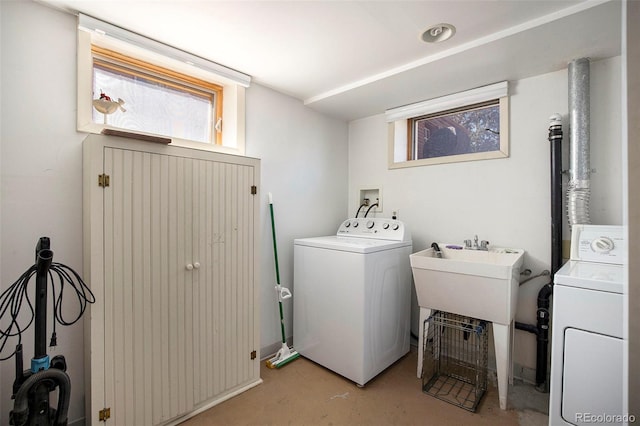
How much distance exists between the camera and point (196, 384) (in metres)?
1.79

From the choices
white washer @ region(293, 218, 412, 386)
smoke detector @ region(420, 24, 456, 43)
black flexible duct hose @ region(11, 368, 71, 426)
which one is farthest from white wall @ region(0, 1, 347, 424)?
smoke detector @ region(420, 24, 456, 43)

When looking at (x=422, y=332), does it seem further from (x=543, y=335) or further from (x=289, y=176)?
(x=289, y=176)

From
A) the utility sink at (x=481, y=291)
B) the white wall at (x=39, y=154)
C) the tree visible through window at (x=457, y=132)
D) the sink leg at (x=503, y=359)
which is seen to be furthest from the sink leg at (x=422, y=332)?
the white wall at (x=39, y=154)

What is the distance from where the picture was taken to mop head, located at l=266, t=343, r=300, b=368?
235cm

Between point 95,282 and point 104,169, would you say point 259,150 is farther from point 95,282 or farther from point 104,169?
point 95,282

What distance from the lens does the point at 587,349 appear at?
1.26 metres

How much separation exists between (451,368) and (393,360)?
0.48 m

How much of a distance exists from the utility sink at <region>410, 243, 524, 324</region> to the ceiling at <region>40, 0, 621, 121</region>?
4.34 ft

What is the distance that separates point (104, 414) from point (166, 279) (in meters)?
0.69

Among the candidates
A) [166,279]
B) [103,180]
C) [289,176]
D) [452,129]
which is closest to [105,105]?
[103,180]

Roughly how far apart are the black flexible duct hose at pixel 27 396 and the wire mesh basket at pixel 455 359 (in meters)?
2.05

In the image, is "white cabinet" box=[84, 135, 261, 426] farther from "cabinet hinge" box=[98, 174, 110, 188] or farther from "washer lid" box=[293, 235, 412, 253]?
"washer lid" box=[293, 235, 412, 253]

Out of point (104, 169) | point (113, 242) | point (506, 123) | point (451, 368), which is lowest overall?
point (451, 368)

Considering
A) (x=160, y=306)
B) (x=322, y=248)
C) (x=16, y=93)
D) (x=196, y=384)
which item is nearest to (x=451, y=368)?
(x=322, y=248)
